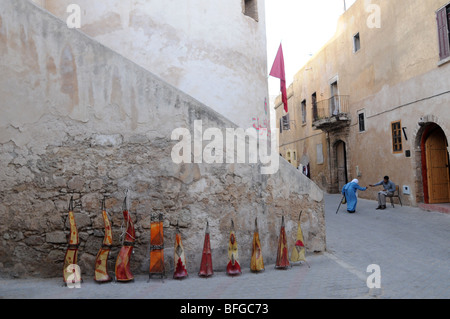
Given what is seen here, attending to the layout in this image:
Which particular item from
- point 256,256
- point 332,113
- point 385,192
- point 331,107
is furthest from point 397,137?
point 256,256

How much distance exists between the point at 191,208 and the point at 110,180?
1.19 metres

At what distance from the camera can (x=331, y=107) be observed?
1895 centimetres

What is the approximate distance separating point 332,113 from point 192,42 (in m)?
11.4

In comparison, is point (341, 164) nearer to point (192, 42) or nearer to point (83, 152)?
point (192, 42)

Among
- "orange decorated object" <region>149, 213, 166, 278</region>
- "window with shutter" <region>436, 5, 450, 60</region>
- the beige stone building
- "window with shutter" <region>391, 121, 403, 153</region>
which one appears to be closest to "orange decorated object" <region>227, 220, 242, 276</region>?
"orange decorated object" <region>149, 213, 166, 278</region>

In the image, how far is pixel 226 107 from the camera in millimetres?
9500

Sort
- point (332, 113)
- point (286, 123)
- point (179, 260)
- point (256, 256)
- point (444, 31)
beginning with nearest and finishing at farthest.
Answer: point (179, 260)
point (256, 256)
point (444, 31)
point (332, 113)
point (286, 123)

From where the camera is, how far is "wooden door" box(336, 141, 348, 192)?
19297 mm

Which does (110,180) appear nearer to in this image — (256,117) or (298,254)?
(298,254)

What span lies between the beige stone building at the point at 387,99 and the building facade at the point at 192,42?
5.62 metres

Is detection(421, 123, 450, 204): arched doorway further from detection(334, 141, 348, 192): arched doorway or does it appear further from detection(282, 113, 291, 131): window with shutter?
detection(282, 113, 291, 131): window with shutter

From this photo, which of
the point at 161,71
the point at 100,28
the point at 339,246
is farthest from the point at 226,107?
the point at 339,246

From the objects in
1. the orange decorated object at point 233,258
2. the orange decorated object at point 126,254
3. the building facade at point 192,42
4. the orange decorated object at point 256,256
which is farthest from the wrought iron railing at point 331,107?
the orange decorated object at point 126,254
